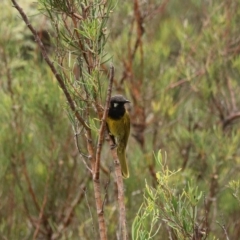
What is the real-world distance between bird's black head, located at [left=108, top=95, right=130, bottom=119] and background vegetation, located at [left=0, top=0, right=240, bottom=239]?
0.56 meters

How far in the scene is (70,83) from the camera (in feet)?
5.21

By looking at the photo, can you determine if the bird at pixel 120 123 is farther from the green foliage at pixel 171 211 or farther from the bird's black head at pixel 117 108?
the green foliage at pixel 171 211

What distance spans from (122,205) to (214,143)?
1773 millimetres

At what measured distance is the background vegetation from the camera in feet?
10.1

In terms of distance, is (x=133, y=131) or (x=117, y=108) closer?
(x=117, y=108)

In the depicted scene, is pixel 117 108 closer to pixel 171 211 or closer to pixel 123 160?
pixel 123 160

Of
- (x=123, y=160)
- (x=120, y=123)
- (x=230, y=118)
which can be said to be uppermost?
(x=120, y=123)

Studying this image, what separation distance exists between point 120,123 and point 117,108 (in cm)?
6

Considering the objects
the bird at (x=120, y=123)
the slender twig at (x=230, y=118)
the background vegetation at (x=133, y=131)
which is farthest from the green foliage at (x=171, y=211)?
the slender twig at (x=230, y=118)

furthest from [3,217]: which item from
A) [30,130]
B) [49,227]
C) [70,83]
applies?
[70,83]

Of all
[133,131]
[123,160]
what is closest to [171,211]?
[123,160]

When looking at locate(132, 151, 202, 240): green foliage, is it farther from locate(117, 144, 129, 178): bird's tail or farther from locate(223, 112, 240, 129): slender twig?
locate(223, 112, 240, 129): slender twig

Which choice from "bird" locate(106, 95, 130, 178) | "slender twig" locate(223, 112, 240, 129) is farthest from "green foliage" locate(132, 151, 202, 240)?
"slender twig" locate(223, 112, 240, 129)

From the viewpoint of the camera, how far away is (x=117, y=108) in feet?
7.97
